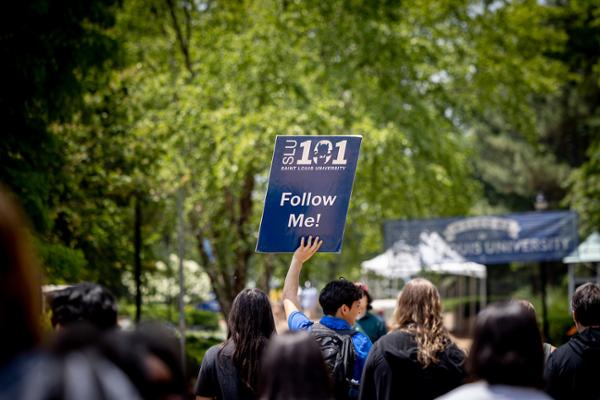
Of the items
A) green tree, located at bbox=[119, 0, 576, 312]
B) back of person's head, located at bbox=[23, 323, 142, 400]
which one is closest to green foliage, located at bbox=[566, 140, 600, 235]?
green tree, located at bbox=[119, 0, 576, 312]

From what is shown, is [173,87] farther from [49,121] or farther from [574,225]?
[574,225]

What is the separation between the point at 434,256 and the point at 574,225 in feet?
10.3

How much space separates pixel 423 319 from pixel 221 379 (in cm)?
123

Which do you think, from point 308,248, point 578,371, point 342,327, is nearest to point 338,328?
point 342,327

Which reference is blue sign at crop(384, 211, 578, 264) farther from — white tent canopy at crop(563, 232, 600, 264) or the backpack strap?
the backpack strap

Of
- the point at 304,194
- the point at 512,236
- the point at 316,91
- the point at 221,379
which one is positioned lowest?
the point at 221,379

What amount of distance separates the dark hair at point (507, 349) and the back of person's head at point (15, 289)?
1721 millimetres

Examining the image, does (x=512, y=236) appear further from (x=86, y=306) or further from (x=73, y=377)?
(x=73, y=377)

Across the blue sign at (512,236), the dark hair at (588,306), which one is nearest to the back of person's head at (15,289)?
the dark hair at (588,306)

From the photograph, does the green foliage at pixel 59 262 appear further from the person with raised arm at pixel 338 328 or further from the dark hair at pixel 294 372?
the dark hair at pixel 294 372

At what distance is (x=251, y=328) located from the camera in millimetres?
5500

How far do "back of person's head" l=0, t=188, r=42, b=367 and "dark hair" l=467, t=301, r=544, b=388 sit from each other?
1721 millimetres

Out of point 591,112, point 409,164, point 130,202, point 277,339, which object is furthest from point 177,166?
point 591,112

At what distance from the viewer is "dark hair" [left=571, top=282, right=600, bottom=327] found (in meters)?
6.00
